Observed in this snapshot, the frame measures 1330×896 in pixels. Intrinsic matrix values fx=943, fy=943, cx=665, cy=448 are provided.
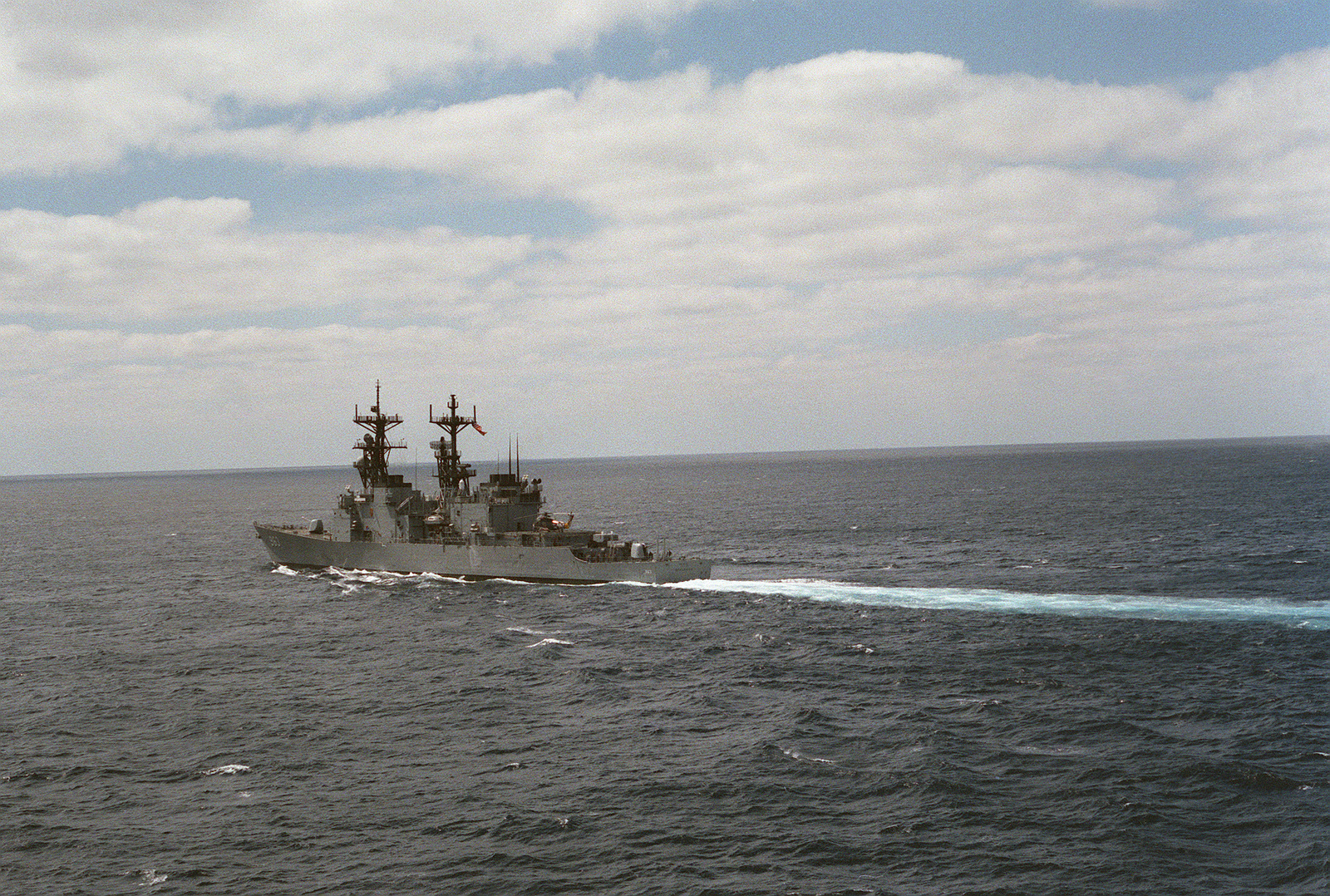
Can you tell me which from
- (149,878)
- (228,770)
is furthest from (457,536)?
(149,878)

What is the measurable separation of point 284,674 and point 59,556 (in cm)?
7782

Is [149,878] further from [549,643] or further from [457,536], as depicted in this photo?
[457,536]

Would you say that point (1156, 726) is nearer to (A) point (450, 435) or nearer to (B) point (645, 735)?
(B) point (645, 735)

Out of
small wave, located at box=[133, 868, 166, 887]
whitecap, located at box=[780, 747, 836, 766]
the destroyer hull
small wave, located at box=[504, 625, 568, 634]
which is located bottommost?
small wave, located at box=[133, 868, 166, 887]

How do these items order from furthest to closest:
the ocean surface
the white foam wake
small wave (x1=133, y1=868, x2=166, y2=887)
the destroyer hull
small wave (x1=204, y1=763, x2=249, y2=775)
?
the destroyer hull → the white foam wake → small wave (x1=204, y1=763, x2=249, y2=775) → the ocean surface → small wave (x1=133, y1=868, x2=166, y2=887)

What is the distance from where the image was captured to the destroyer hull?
243ft

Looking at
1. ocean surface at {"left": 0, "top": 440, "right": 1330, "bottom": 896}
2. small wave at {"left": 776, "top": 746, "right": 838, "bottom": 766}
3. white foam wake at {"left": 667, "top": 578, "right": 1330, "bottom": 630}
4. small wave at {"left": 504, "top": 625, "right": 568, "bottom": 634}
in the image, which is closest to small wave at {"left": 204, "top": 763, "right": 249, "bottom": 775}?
ocean surface at {"left": 0, "top": 440, "right": 1330, "bottom": 896}

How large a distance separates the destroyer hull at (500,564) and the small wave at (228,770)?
41362 millimetres

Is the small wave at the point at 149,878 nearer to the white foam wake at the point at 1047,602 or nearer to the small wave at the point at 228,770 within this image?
the small wave at the point at 228,770

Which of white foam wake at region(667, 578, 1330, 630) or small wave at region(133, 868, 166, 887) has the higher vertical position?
white foam wake at region(667, 578, 1330, 630)

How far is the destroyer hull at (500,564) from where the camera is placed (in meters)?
74.2

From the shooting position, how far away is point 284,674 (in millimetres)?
48500

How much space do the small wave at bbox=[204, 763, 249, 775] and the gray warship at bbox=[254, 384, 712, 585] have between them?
41398 millimetres

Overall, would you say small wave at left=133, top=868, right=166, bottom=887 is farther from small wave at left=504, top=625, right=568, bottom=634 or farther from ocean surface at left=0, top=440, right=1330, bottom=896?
small wave at left=504, top=625, right=568, bottom=634
